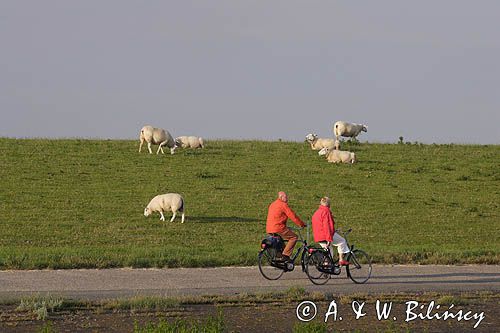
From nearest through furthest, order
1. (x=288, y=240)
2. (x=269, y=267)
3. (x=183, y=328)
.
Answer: (x=183, y=328) → (x=288, y=240) → (x=269, y=267)

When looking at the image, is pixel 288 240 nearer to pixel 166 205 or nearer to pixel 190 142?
pixel 166 205

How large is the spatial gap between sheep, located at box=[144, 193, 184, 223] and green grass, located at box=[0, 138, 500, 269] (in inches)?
14.0

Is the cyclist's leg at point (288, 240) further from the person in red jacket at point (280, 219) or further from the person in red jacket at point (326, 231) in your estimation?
the person in red jacket at point (326, 231)

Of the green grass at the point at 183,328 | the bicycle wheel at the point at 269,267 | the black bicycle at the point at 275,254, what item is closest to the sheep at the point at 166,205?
the bicycle wheel at the point at 269,267

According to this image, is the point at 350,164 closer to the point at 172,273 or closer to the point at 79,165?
the point at 79,165

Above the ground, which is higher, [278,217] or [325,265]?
[278,217]

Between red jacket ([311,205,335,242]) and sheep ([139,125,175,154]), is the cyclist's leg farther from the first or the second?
sheep ([139,125,175,154])

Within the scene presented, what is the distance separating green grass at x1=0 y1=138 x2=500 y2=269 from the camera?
2658 centimetres

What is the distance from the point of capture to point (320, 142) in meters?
52.1

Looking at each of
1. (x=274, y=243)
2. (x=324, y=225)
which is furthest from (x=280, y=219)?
(x=324, y=225)

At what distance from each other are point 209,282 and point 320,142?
31.4 m

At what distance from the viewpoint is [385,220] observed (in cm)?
3428

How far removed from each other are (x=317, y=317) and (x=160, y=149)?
110ft

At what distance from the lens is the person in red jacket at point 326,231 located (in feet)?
70.7
